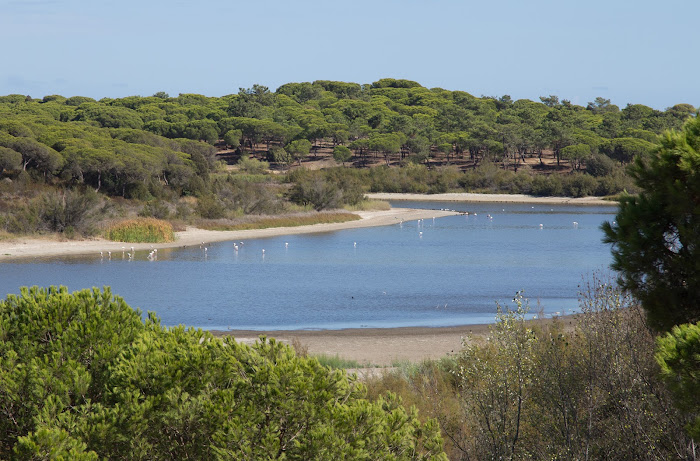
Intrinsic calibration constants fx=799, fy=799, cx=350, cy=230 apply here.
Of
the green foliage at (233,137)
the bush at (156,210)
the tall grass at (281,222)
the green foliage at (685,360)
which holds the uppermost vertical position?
the green foliage at (233,137)

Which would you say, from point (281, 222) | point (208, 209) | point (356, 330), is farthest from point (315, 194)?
point (356, 330)

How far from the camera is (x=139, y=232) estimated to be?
38531 millimetres

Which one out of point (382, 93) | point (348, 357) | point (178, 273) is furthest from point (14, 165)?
point (382, 93)

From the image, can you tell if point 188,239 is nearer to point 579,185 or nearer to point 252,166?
point 252,166

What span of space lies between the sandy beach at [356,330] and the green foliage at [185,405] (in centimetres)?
730

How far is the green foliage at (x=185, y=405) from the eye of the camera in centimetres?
402

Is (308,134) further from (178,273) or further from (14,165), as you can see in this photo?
(178,273)

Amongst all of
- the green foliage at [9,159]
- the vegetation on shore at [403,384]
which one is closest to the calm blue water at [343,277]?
the vegetation on shore at [403,384]

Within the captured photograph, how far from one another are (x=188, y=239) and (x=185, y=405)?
37370 millimetres

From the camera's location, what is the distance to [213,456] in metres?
4.19

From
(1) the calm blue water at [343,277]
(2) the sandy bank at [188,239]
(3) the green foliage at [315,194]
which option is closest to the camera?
(1) the calm blue water at [343,277]

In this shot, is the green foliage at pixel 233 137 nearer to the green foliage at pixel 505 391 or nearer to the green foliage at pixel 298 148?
the green foliage at pixel 298 148

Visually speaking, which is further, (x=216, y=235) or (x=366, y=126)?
(x=366, y=126)

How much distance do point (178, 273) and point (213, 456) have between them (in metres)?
26.2
